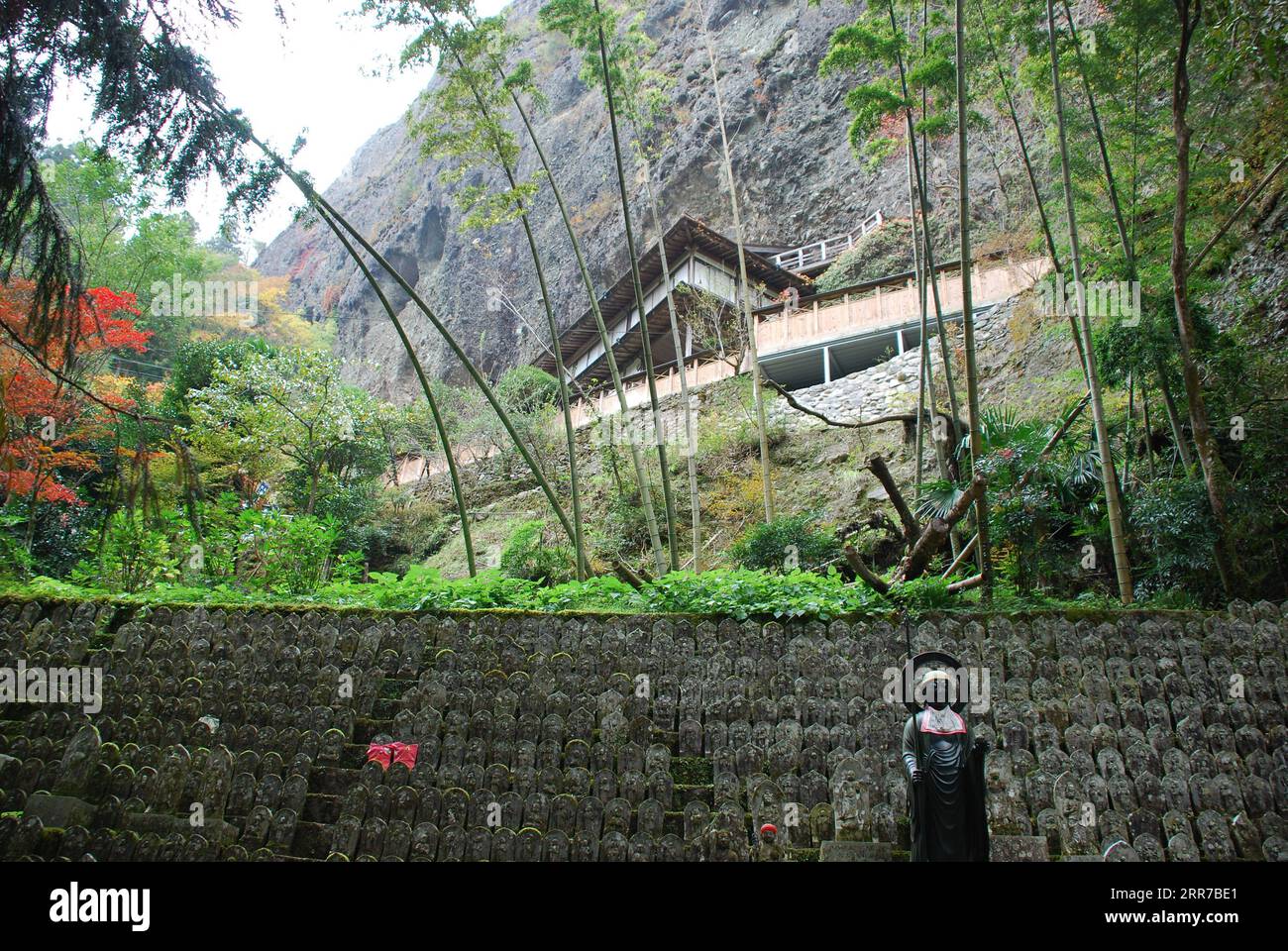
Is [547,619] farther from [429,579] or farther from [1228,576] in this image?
[1228,576]

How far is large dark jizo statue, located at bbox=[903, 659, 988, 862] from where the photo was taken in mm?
3678

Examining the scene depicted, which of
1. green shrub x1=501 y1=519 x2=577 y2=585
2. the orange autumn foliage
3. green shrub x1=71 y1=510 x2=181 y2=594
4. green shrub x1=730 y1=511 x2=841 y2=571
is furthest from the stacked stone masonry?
green shrub x1=501 y1=519 x2=577 y2=585

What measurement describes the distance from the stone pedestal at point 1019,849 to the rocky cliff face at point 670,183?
50.6ft

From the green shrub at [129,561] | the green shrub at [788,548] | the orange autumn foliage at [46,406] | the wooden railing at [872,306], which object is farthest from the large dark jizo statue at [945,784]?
the wooden railing at [872,306]

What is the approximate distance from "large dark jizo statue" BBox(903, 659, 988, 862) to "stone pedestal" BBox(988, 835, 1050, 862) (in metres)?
0.50

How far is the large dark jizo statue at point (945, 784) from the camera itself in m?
3.68

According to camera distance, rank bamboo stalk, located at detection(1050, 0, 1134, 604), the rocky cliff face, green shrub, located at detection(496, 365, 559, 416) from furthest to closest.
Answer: the rocky cliff face
green shrub, located at detection(496, 365, 559, 416)
bamboo stalk, located at detection(1050, 0, 1134, 604)

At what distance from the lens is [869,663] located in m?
5.67

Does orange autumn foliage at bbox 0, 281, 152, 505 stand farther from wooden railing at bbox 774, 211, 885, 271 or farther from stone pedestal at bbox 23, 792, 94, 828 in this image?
wooden railing at bbox 774, 211, 885, 271

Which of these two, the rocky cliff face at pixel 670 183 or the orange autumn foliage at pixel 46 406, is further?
the rocky cliff face at pixel 670 183

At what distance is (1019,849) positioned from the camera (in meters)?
4.09

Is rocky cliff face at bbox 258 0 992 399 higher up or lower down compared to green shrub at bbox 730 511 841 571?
higher up

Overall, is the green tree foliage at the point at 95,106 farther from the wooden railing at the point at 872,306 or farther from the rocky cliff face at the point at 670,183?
the rocky cliff face at the point at 670,183

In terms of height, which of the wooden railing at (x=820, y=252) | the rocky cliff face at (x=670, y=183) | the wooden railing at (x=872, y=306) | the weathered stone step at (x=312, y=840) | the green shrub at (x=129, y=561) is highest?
the rocky cliff face at (x=670, y=183)
